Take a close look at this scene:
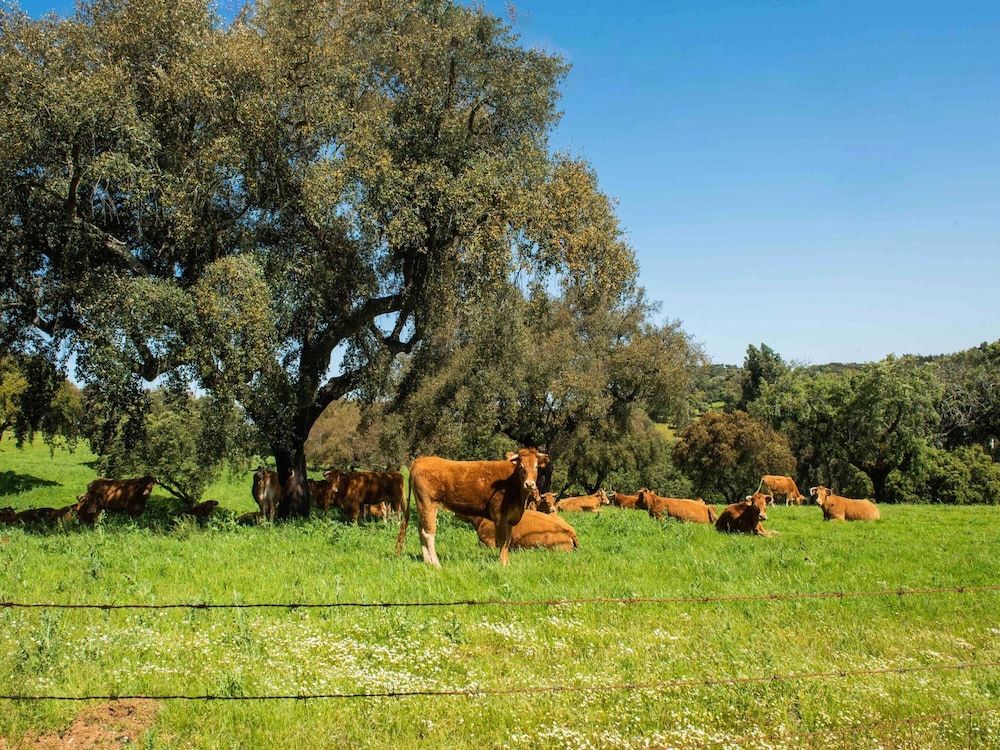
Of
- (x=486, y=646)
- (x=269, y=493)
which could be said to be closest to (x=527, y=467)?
(x=486, y=646)

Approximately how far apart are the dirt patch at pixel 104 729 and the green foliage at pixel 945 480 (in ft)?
180

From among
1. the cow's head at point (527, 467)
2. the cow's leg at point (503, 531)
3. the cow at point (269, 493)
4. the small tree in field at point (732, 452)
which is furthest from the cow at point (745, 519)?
the small tree in field at point (732, 452)

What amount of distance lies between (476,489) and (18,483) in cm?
3532

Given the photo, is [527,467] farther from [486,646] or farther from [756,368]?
[756,368]

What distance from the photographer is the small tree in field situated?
5306cm

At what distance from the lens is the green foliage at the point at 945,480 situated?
5188 cm

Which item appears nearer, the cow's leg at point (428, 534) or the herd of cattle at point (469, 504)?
the cow's leg at point (428, 534)

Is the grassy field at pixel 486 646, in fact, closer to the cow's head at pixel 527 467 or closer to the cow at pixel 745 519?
the cow's head at pixel 527 467

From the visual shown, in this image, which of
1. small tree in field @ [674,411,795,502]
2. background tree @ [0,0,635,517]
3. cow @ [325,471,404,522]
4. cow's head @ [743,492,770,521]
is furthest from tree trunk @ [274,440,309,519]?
small tree in field @ [674,411,795,502]

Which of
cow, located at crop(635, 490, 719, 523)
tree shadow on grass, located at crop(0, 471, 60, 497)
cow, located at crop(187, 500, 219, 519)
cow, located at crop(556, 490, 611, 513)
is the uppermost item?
cow, located at crop(635, 490, 719, 523)

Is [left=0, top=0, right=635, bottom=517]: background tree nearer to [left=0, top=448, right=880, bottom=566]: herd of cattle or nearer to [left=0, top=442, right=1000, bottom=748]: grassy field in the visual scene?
[left=0, top=448, right=880, bottom=566]: herd of cattle

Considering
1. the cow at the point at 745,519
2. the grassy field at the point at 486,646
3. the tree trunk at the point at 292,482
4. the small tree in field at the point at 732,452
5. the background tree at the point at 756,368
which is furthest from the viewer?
the background tree at the point at 756,368

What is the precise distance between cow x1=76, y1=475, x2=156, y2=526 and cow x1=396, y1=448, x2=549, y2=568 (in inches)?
549

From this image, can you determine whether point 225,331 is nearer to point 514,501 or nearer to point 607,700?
point 514,501
